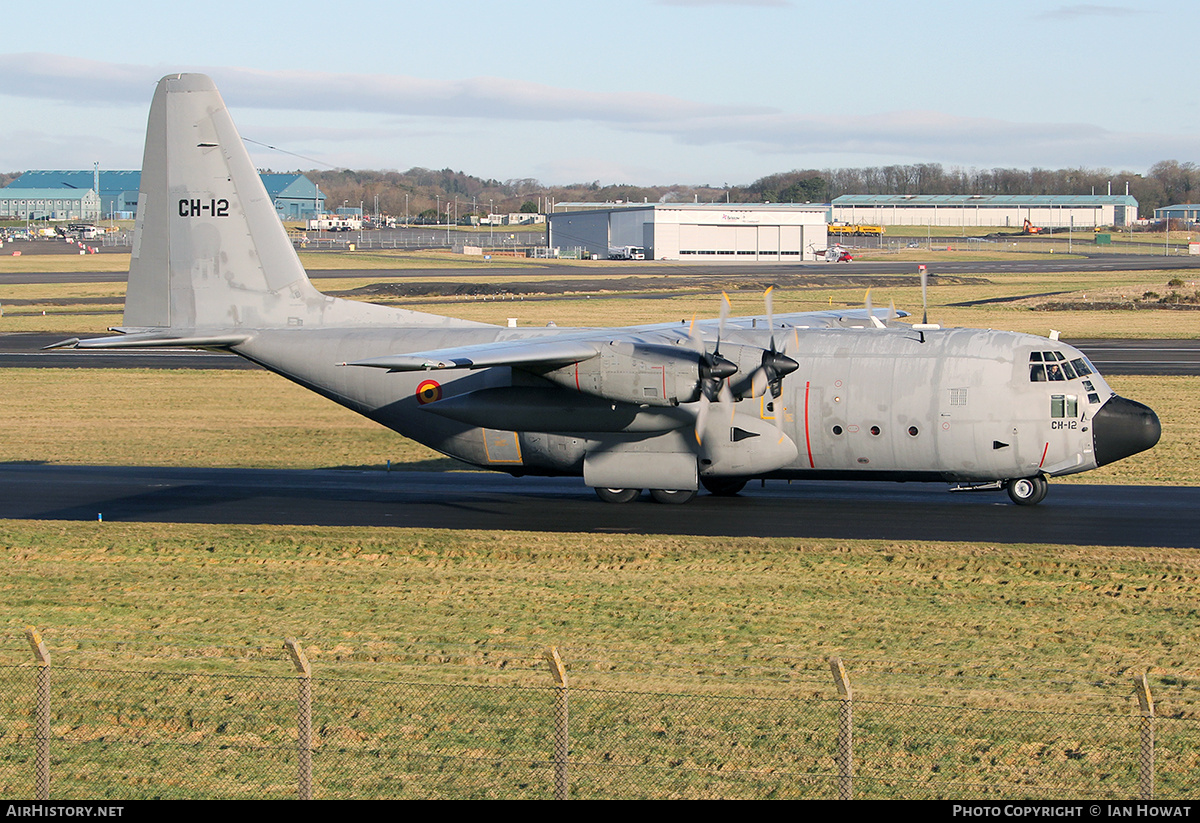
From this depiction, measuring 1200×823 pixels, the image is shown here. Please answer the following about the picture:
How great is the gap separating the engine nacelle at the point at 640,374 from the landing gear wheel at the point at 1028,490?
7803mm

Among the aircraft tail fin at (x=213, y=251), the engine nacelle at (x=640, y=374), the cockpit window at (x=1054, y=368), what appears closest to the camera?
the engine nacelle at (x=640, y=374)

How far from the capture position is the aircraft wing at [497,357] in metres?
22.8

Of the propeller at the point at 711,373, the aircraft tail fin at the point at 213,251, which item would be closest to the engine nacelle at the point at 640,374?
the propeller at the point at 711,373

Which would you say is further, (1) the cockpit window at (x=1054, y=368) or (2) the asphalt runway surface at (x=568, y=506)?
(1) the cockpit window at (x=1054, y=368)

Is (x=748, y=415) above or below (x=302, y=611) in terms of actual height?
above

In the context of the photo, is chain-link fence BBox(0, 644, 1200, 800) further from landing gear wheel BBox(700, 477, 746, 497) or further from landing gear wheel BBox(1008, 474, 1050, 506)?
landing gear wheel BBox(700, 477, 746, 497)

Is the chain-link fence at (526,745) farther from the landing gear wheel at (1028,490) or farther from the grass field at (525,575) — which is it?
the landing gear wheel at (1028,490)

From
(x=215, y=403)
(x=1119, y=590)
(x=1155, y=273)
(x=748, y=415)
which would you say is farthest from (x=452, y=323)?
(x=1155, y=273)

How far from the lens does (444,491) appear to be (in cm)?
3027

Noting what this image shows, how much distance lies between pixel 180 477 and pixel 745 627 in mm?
18885

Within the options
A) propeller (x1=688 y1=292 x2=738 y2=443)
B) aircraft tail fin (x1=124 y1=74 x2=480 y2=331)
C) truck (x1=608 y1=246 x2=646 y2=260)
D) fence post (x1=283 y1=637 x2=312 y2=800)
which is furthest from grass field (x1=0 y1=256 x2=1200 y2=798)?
truck (x1=608 y1=246 x2=646 y2=260)

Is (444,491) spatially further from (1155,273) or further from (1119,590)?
(1155,273)

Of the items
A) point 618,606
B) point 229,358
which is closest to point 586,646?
point 618,606

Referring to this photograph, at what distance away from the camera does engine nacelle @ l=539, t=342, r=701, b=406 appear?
24.6 meters
